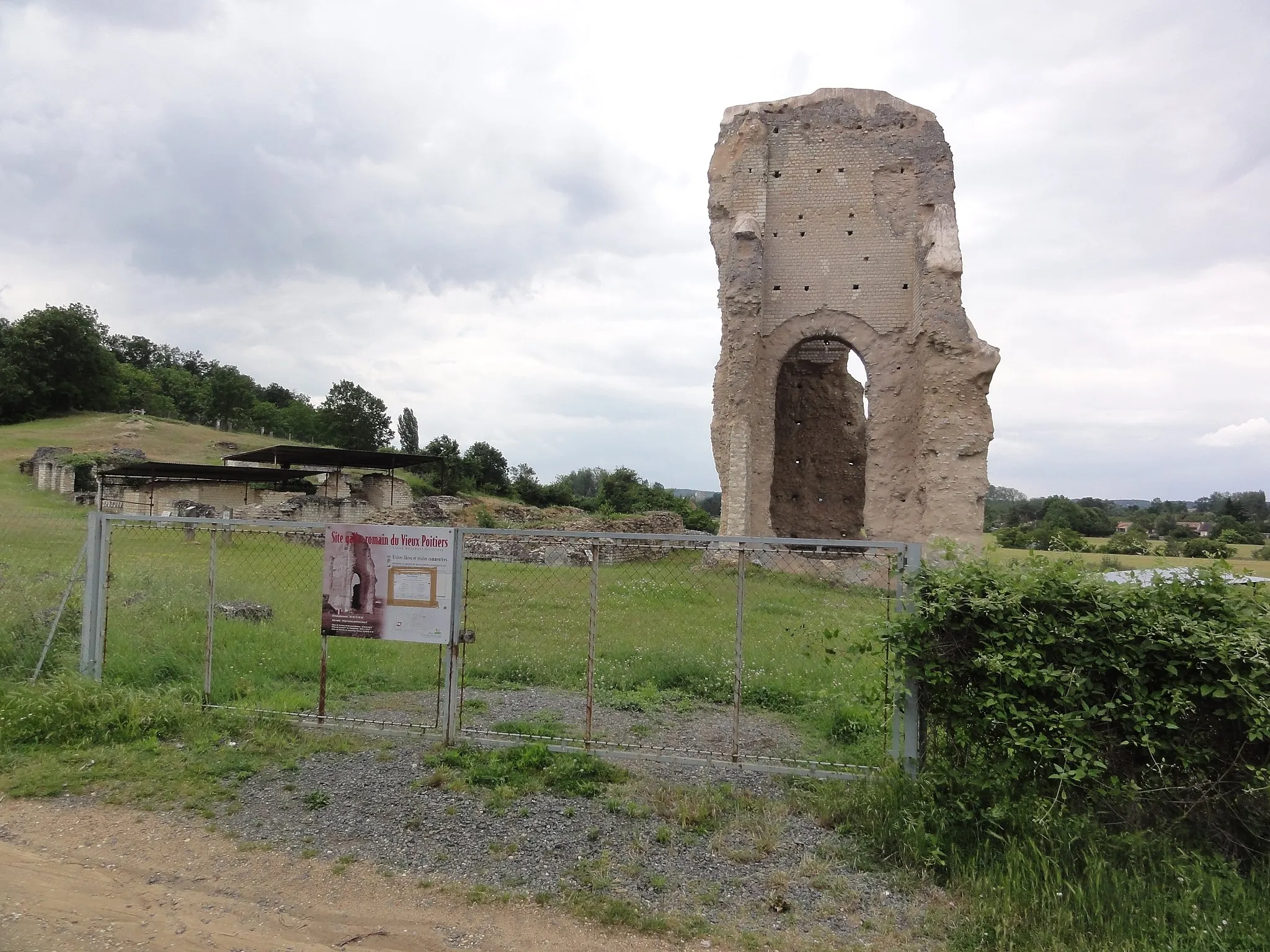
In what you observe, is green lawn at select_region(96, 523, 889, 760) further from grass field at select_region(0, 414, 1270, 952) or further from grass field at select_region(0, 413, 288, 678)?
grass field at select_region(0, 413, 288, 678)

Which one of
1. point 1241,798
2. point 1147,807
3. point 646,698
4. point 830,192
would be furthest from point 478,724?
point 830,192

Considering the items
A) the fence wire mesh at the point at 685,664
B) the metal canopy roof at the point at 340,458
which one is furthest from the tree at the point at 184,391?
the fence wire mesh at the point at 685,664

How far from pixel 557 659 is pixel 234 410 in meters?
76.2

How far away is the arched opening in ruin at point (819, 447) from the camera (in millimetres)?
23719

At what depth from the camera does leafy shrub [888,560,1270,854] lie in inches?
157

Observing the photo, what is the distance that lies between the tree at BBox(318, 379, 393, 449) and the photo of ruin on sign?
202ft

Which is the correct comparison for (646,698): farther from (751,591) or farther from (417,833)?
(751,591)

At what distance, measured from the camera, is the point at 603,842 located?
179 inches

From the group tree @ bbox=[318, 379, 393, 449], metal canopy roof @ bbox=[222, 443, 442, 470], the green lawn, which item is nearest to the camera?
the green lawn

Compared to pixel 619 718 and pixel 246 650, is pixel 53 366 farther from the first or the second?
pixel 619 718

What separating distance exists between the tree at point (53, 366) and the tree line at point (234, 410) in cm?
6

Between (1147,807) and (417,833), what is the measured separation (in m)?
4.28

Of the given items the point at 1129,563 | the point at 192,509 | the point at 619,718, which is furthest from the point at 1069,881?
the point at 192,509

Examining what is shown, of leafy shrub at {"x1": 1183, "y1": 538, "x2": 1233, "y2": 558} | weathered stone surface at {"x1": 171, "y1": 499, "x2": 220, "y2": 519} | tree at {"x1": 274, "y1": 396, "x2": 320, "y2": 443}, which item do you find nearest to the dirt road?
leafy shrub at {"x1": 1183, "y1": 538, "x2": 1233, "y2": 558}
